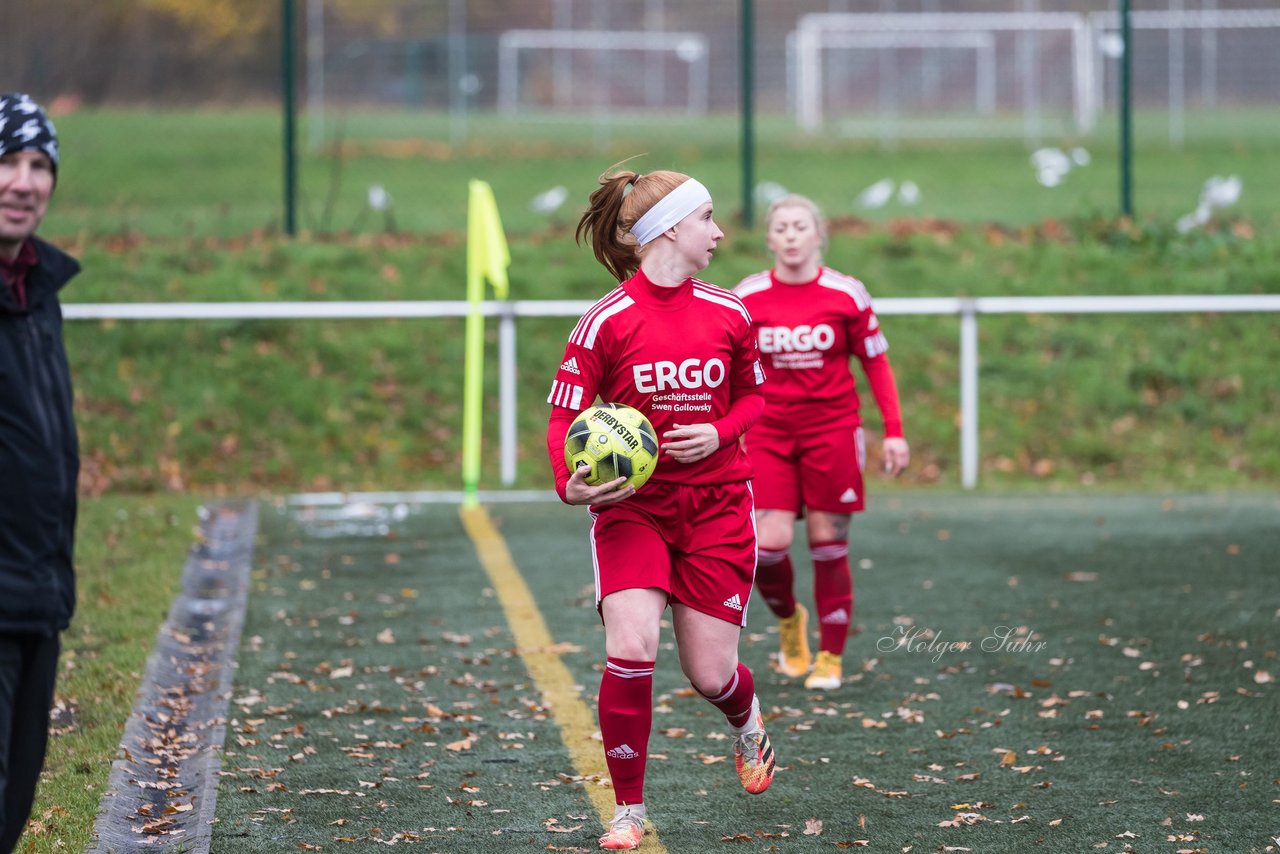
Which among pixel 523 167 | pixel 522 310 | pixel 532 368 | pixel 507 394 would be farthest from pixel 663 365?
pixel 523 167

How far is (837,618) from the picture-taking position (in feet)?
22.7

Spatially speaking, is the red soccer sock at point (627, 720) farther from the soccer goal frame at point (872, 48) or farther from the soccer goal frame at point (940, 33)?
the soccer goal frame at point (872, 48)

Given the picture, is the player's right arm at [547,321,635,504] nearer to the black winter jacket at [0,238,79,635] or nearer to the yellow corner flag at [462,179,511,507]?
the black winter jacket at [0,238,79,635]

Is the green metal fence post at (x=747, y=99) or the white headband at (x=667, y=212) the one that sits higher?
the green metal fence post at (x=747, y=99)

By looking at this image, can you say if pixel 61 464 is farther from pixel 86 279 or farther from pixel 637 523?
pixel 86 279

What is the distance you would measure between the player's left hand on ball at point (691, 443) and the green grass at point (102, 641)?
6.32 feet

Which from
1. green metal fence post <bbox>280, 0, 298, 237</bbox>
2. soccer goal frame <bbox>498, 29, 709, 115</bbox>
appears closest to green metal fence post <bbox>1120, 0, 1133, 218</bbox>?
green metal fence post <bbox>280, 0, 298, 237</bbox>

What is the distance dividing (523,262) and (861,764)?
1014cm

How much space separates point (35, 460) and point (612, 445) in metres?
1.58

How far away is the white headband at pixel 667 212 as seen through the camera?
4895mm

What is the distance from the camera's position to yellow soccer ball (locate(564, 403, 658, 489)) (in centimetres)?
462

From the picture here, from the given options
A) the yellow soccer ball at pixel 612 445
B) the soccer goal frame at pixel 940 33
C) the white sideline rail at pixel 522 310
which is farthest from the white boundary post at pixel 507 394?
the soccer goal frame at pixel 940 33

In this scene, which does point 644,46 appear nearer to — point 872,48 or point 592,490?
point 872,48

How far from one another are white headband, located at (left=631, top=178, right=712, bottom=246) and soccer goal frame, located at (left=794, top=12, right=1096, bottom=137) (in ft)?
79.0
